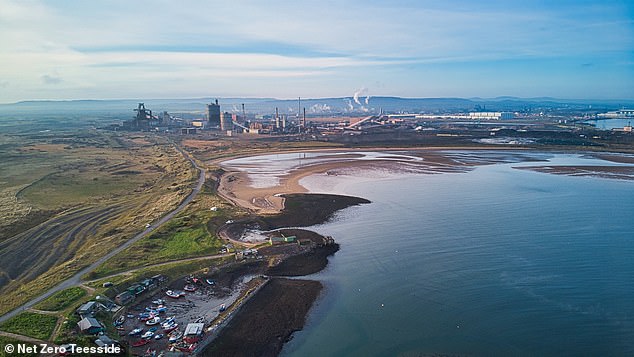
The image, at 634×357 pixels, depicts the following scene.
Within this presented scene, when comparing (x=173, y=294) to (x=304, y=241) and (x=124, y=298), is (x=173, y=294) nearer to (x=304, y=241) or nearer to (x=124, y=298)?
(x=124, y=298)

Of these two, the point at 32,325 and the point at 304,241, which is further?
the point at 304,241

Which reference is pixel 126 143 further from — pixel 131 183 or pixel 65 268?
pixel 65 268

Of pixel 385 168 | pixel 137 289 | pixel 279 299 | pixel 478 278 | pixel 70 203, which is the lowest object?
pixel 279 299

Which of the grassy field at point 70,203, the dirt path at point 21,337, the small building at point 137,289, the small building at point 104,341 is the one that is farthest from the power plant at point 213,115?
the small building at point 104,341

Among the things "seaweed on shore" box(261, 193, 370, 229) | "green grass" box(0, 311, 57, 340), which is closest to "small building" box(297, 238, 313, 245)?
"seaweed on shore" box(261, 193, 370, 229)

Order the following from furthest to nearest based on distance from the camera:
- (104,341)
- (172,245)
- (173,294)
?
(172,245)
(173,294)
(104,341)

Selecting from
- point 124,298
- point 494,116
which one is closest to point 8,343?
point 124,298

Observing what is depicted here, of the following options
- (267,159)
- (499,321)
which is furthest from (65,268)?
(267,159)

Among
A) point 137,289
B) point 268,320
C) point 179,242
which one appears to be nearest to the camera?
point 268,320

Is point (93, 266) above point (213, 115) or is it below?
below
